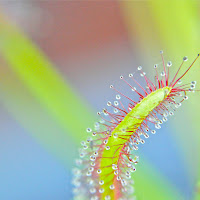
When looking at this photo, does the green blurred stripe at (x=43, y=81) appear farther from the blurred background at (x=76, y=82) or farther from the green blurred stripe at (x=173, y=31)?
the green blurred stripe at (x=173, y=31)

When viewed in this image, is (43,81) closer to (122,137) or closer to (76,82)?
(76,82)

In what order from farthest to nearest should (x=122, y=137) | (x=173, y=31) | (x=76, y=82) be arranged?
(x=76, y=82) → (x=173, y=31) → (x=122, y=137)

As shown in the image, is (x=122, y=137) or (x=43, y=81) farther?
(x=43, y=81)

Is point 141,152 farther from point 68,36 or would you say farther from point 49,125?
point 68,36

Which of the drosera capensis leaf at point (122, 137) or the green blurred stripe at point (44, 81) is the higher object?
the green blurred stripe at point (44, 81)

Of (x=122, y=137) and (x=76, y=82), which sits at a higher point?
(x=76, y=82)

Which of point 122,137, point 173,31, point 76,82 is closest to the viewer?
point 122,137

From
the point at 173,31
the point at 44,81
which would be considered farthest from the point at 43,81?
the point at 173,31

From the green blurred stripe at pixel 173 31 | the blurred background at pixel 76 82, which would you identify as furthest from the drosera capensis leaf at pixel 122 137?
the green blurred stripe at pixel 173 31

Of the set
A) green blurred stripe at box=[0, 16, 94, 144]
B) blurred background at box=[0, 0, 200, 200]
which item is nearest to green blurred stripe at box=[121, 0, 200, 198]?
blurred background at box=[0, 0, 200, 200]
